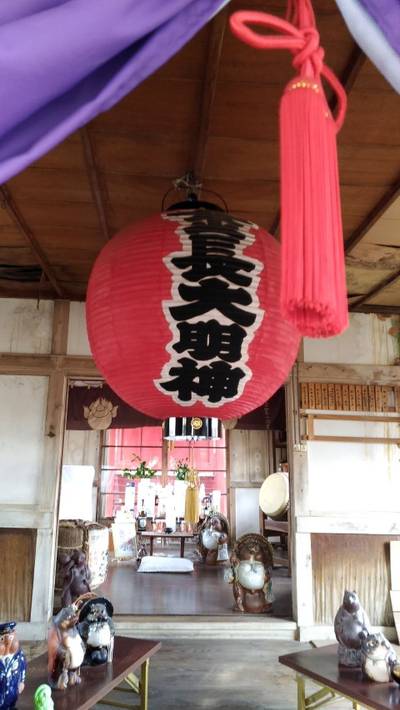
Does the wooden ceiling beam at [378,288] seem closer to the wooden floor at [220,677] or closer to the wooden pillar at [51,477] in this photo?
the wooden pillar at [51,477]

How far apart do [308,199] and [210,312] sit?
37.2 inches

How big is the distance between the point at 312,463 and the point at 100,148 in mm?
3769

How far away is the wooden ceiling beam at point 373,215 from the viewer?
3.57m

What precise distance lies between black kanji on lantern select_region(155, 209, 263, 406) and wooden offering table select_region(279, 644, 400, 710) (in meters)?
1.65

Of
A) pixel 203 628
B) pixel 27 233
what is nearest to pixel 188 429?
pixel 203 628

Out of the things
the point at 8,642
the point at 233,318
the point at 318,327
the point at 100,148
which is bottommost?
the point at 8,642

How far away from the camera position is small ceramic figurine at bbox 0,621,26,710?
7.36ft

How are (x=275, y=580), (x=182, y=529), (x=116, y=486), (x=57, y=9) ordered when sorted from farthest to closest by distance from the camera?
1. (x=116, y=486)
2. (x=182, y=529)
3. (x=275, y=580)
4. (x=57, y=9)

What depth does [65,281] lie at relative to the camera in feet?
17.3

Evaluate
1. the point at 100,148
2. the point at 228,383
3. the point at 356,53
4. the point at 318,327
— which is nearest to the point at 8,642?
the point at 228,383

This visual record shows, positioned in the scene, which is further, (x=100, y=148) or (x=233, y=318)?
(x=100, y=148)

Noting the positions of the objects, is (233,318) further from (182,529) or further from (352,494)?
(182,529)

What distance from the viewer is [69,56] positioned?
120 centimetres

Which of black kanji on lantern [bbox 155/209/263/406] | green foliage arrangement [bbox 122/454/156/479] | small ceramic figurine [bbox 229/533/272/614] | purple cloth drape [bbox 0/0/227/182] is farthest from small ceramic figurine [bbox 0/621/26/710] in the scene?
green foliage arrangement [bbox 122/454/156/479]
